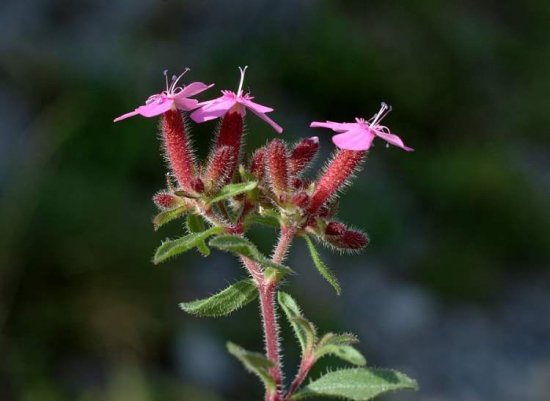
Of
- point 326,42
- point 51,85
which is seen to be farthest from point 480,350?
point 51,85

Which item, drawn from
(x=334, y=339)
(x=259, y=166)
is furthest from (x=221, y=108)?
(x=334, y=339)

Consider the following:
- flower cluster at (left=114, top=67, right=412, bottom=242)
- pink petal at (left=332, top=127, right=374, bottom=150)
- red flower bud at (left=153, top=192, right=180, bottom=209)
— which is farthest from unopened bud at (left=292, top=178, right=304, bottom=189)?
red flower bud at (left=153, top=192, right=180, bottom=209)

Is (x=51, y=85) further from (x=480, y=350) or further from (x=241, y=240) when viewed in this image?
(x=241, y=240)

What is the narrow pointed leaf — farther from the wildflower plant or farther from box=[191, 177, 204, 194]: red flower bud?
box=[191, 177, 204, 194]: red flower bud

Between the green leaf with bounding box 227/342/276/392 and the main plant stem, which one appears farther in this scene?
the main plant stem

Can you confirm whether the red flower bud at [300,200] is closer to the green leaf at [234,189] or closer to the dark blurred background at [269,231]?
the green leaf at [234,189]

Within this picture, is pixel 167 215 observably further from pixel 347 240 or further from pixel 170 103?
pixel 347 240

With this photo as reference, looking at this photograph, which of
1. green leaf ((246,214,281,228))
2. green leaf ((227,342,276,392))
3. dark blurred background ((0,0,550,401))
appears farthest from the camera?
dark blurred background ((0,0,550,401))
